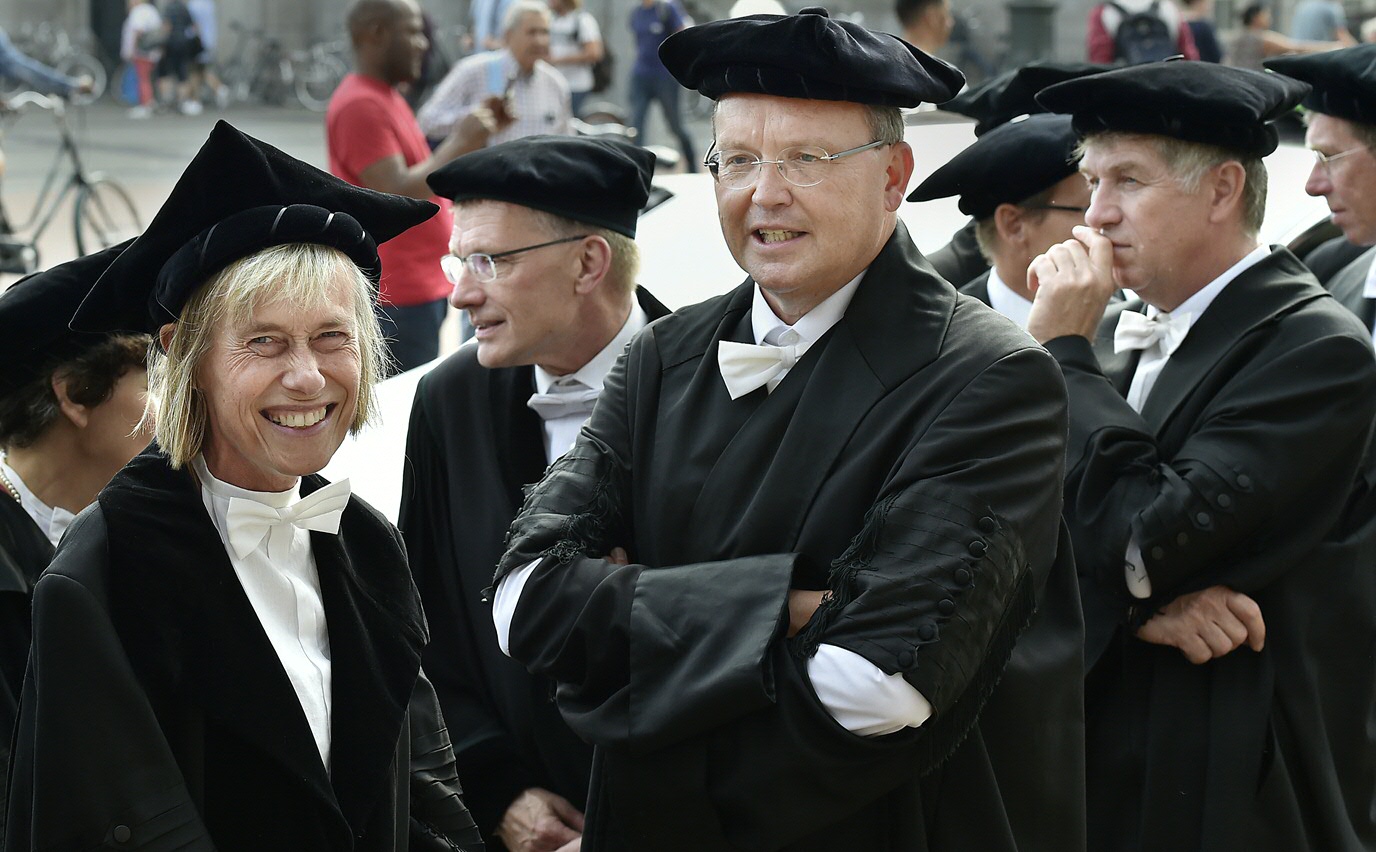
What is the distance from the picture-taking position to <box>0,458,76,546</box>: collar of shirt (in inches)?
122

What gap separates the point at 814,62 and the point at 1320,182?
231 cm

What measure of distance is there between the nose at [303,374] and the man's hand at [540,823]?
126 centimetres

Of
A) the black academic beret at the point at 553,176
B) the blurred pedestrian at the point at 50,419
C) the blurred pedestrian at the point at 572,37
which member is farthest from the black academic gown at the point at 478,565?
the blurred pedestrian at the point at 572,37

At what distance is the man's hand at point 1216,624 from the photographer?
313 cm

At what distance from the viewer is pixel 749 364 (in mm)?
2506

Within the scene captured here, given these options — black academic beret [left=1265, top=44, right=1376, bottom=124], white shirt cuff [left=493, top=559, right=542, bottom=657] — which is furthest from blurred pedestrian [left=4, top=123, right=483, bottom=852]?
black academic beret [left=1265, top=44, right=1376, bottom=124]

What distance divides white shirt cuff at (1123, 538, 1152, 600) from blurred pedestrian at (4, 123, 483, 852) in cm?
145

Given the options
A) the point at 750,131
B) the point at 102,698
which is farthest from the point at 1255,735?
the point at 102,698

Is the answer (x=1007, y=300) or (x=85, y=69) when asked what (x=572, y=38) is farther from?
(x=85, y=69)

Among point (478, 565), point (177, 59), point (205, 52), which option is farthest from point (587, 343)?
point (205, 52)

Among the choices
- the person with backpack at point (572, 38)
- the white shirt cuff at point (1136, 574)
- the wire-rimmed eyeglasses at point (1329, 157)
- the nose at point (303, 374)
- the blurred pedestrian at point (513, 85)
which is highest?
the nose at point (303, 374)

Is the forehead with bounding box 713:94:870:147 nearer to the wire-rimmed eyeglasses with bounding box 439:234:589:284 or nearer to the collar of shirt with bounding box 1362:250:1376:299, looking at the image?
the wire-rimmed eyeglasses with bounding box 439:234:589:284

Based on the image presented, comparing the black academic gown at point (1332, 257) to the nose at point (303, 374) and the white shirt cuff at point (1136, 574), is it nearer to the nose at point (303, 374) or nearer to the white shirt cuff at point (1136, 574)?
the white shirt cuff at point (1136, 574)

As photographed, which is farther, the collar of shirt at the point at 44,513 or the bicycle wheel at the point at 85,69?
the bicycle wheel at the point at 85,69
